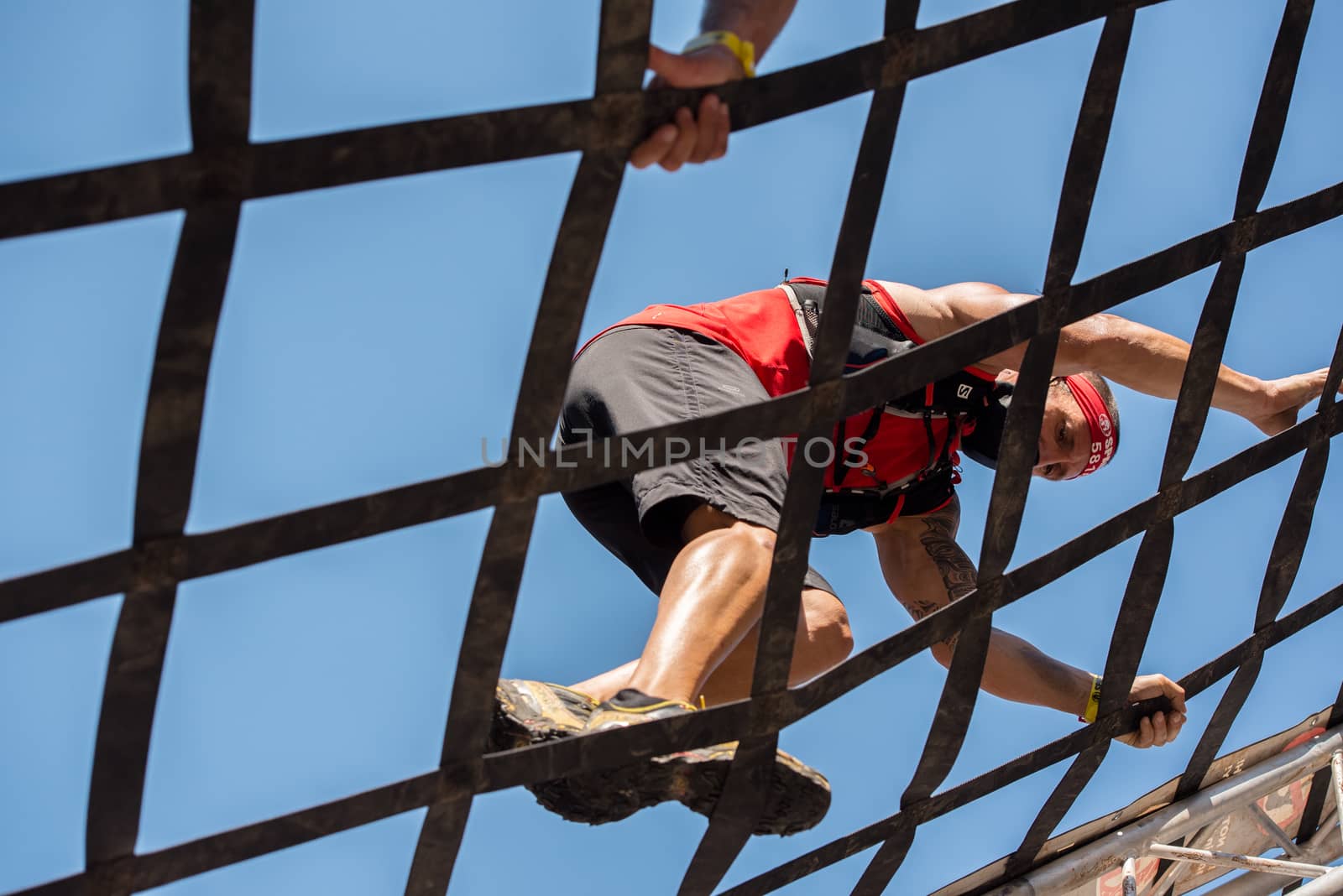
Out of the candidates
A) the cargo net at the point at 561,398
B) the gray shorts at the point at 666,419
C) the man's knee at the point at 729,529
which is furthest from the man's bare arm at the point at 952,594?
the man's knee at the point at 729,529

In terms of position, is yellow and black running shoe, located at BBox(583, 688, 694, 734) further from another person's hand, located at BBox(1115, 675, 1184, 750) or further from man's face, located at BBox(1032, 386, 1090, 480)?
man's face, located at BBox(1032, 386, 1090, 480)

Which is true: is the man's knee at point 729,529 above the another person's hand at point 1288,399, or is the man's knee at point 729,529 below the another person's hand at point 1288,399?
below

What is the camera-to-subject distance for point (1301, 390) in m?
3.95

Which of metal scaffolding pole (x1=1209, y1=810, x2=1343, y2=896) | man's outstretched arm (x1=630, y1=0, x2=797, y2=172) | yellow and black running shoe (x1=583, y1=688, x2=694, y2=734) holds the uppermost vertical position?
man's outstretched arm (x1=630, y1=0, x2=797, y2=172)

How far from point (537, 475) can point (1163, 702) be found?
2.42 meters

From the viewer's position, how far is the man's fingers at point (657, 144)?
7.64ft

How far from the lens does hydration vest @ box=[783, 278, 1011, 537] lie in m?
3.76

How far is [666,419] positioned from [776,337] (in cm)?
64

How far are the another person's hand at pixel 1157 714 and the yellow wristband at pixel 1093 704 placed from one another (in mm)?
117

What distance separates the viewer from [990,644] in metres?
4.29

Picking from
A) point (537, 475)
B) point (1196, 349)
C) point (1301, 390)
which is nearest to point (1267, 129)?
point (1196, 349)

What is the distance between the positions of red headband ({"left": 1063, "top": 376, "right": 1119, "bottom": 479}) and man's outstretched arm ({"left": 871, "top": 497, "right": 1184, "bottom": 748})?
46cm

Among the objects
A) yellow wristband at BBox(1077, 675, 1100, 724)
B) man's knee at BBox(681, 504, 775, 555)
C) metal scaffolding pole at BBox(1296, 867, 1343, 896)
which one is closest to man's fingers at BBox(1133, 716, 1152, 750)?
yellow wristband at BBox(1077, 675, 1100, 724)

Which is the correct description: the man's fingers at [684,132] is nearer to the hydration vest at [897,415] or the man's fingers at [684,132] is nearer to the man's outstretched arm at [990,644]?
the hydration vest at [897,415]
